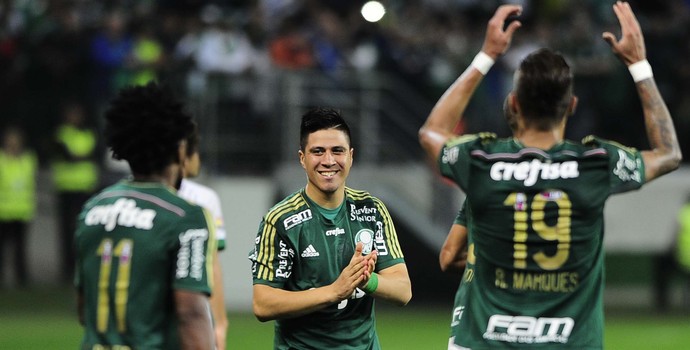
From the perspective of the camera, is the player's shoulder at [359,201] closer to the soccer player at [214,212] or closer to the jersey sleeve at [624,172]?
the soccer player at [214,212]

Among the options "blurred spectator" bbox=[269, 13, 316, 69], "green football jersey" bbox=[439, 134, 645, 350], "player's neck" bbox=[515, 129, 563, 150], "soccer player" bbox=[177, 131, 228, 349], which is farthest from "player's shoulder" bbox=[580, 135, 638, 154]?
"blurred spectator" bbox=[269, 13, 316, 69]

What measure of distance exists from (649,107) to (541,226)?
0.76 meters

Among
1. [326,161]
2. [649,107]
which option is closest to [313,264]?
[326,161]

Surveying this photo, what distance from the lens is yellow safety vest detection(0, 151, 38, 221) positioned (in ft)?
67.5

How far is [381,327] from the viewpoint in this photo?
16.7m

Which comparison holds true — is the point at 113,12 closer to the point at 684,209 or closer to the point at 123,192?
the point at 684,209

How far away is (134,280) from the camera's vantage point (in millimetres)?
5359

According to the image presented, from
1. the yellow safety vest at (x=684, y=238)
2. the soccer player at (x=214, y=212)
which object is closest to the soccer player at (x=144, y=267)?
the soccer player at (x=214, y=212)

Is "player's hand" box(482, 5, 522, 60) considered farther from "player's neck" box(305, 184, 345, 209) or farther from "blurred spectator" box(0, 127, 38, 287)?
"blurred spectator" box(0, 127, 38, 287)

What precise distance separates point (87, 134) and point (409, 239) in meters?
5.20

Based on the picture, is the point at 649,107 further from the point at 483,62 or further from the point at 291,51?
the point at 291,51

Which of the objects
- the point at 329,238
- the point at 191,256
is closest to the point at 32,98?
the point at 329,238

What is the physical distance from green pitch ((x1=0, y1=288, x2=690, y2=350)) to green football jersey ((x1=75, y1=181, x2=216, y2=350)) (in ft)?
30.1

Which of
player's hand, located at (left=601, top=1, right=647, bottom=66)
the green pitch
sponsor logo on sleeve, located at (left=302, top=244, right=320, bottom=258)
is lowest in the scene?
the green pitch
